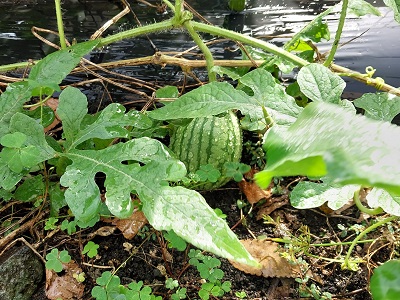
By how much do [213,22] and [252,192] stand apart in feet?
4.31

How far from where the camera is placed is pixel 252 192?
203 cm

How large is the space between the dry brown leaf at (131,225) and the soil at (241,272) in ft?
0.08

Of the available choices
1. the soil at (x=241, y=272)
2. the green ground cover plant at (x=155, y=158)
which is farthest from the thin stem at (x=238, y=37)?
the soil at (x=241, y=272)

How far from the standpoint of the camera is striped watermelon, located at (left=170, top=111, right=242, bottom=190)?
74.5 inches

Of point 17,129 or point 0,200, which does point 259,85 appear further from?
point 0,200

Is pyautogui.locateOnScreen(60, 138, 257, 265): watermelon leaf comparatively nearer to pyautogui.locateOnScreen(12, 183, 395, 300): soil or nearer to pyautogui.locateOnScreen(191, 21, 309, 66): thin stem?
pyautogui.locateOnScreen(12, 183, 395, 300): soil

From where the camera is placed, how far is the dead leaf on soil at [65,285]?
170 centimetres

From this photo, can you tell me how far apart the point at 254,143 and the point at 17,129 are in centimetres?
113

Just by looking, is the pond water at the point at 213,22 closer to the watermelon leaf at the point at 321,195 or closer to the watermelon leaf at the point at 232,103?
the watermelon leaf at the point at 232,103

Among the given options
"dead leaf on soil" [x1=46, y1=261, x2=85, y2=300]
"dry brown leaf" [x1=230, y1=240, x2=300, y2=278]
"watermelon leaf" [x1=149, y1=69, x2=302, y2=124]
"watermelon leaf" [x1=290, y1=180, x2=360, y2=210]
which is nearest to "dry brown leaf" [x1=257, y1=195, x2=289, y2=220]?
"dry brown leaf" [x1=230, y1=240, x2=300, y2=278]

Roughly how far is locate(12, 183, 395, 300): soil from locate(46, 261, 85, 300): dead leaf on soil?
0.03 meters

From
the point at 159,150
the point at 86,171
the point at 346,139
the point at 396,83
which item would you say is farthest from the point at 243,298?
the point at 396,83

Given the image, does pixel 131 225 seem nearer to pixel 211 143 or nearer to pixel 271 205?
pixel 211 143

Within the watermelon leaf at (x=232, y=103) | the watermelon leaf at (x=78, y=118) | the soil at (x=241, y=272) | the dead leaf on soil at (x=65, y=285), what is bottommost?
the dead leaf on soil at (x=65, y=285)
